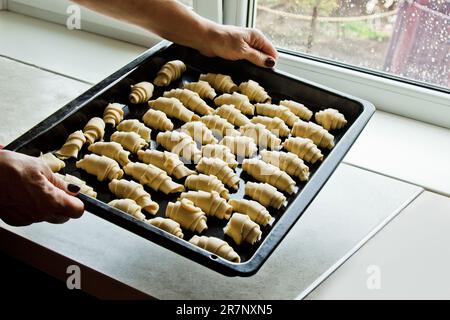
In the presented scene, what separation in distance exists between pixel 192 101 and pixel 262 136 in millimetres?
181

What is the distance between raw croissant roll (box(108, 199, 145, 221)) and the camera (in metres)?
1.15

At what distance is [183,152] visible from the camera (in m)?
1.33

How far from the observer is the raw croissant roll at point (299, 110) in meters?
1.44

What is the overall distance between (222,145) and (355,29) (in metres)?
0.60

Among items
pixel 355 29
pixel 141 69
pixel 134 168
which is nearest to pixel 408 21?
pixel 355 29

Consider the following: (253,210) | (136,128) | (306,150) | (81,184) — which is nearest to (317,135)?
(306,150)

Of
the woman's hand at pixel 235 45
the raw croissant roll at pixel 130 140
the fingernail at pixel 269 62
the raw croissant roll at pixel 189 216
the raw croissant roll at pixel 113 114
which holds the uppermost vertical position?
the woman's hand at pixel 235 45

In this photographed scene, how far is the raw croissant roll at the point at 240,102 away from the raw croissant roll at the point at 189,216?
0.35 m

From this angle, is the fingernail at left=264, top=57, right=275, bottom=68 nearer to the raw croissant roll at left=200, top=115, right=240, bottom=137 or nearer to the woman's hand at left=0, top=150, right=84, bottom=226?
the raw croissant roll at left=200, top=115, right=240, bottom=137

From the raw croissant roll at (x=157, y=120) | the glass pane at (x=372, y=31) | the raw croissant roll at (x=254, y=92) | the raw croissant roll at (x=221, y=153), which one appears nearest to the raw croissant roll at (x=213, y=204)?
the raw croissant roll at (x=221, y=153)

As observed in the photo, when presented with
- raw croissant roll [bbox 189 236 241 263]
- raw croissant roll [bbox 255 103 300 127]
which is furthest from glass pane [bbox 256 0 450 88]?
raw croissant roll [bbox 189 236 241 263]

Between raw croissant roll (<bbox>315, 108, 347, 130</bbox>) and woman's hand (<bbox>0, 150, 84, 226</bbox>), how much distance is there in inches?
21.2

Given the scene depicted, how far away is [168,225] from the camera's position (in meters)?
1.13

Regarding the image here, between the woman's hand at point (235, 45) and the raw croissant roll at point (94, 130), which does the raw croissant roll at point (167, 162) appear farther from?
the woman's hand at point (235, 45)
